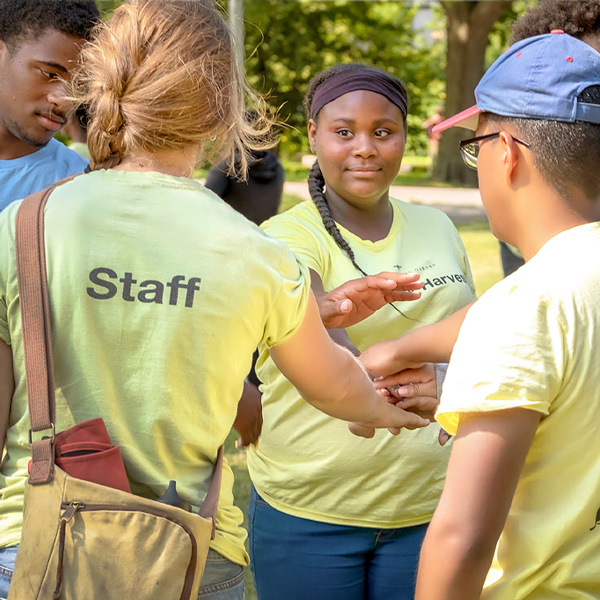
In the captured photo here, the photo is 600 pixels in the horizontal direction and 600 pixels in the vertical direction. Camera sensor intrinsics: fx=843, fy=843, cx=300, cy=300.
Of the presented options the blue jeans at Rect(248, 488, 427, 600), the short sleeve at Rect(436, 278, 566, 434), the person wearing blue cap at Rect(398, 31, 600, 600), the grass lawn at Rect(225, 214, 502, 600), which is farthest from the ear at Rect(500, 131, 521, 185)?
the grass lawn at Rect(225, 214, 502, 600)

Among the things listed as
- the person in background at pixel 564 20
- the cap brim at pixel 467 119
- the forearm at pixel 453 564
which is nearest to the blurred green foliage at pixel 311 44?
the person in background at pixel 564 20

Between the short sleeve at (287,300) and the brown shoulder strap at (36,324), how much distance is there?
0.48m

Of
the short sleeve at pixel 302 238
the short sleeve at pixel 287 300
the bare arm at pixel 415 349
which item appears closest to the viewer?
the short sleeve at pixel 287 300

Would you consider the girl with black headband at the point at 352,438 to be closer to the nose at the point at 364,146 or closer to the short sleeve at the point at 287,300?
the nose at the point at 364,146

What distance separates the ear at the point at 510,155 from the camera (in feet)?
5.57

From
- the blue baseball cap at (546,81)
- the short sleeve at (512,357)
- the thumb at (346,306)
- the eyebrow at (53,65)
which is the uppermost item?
the blue baseball cap at (546,81)

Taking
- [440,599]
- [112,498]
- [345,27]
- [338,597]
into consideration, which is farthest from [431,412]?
[345,27]

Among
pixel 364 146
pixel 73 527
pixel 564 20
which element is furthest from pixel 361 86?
pixel 73 527

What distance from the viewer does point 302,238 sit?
9.36 ft

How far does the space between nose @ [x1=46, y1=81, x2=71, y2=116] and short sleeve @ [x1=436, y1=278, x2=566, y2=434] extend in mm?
1722

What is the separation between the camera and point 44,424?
167 cm

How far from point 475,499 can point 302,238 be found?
146cm

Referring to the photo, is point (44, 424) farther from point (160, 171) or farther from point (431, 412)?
point (431, 412)

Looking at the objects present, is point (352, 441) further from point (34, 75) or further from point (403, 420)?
point (34, 75)
